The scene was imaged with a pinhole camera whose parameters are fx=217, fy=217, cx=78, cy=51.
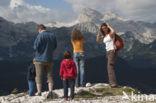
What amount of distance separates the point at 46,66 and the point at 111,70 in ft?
14.1

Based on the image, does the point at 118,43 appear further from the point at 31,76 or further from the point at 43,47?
the point at 31,76

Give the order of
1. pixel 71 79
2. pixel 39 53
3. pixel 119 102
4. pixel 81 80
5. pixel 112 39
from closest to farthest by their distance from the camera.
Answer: pixel 119 102 < pixel 71 79 < pixel 39 53 < pixel 112 39 < pixel 81 80

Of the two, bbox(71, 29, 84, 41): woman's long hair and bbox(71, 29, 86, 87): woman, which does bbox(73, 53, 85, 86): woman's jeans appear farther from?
bbox(71, 29, 84, 41): woman's long hair

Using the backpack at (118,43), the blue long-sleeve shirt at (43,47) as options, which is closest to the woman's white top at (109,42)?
the backpack at (118,43)

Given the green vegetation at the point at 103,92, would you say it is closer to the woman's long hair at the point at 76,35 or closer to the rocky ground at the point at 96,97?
the rocky ground at the point at 96,97

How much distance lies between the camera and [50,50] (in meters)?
11.1

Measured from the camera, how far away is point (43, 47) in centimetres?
1094

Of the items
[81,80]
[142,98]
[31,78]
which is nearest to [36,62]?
[31,78]

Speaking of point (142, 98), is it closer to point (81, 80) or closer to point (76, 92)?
point (76, 92)

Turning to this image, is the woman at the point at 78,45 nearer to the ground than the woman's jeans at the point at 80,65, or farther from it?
farther from it

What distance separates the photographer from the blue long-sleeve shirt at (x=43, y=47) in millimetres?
10805

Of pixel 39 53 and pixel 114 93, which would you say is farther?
pixel 114 93

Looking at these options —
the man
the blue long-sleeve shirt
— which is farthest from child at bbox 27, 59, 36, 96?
the blue long-sleeve shirt

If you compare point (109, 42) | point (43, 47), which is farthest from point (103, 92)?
point (43, 47)
